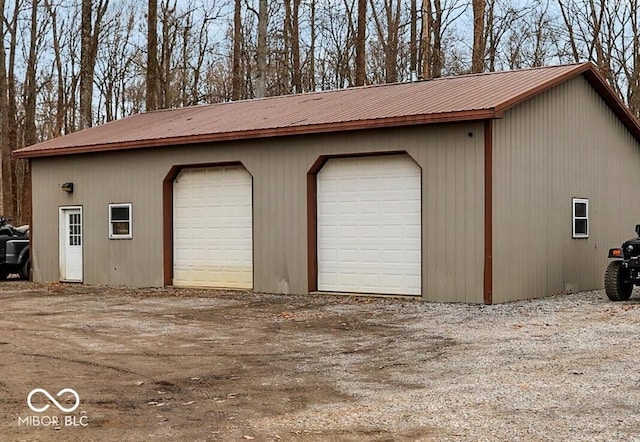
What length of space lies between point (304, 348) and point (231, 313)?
3.69 m

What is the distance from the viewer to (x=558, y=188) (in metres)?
15.4

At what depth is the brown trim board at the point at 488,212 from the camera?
13.5m

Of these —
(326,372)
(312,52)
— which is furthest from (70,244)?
(312,52)

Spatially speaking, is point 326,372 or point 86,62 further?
point 86,62

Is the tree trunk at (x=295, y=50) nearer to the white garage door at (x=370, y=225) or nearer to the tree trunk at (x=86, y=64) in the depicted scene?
the tree trunk at (x=86, y=64)

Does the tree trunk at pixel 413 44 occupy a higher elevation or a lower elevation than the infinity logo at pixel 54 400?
higher

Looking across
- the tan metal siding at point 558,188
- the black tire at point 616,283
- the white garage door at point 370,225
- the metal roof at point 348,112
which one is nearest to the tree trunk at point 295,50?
the metal roof at point 348,112

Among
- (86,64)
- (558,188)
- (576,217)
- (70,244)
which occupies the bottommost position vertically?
(70,244)

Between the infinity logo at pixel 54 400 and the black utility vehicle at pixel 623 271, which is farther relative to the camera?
the black utility vehicle at pixel 623 271

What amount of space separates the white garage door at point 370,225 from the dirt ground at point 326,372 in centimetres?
118

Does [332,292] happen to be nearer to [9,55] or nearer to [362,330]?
[362,330]

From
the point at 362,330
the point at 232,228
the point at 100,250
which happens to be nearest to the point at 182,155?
the point at 232,228

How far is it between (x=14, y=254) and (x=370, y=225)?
9.84 m

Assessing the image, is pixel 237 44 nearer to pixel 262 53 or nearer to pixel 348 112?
pixel 262 53
